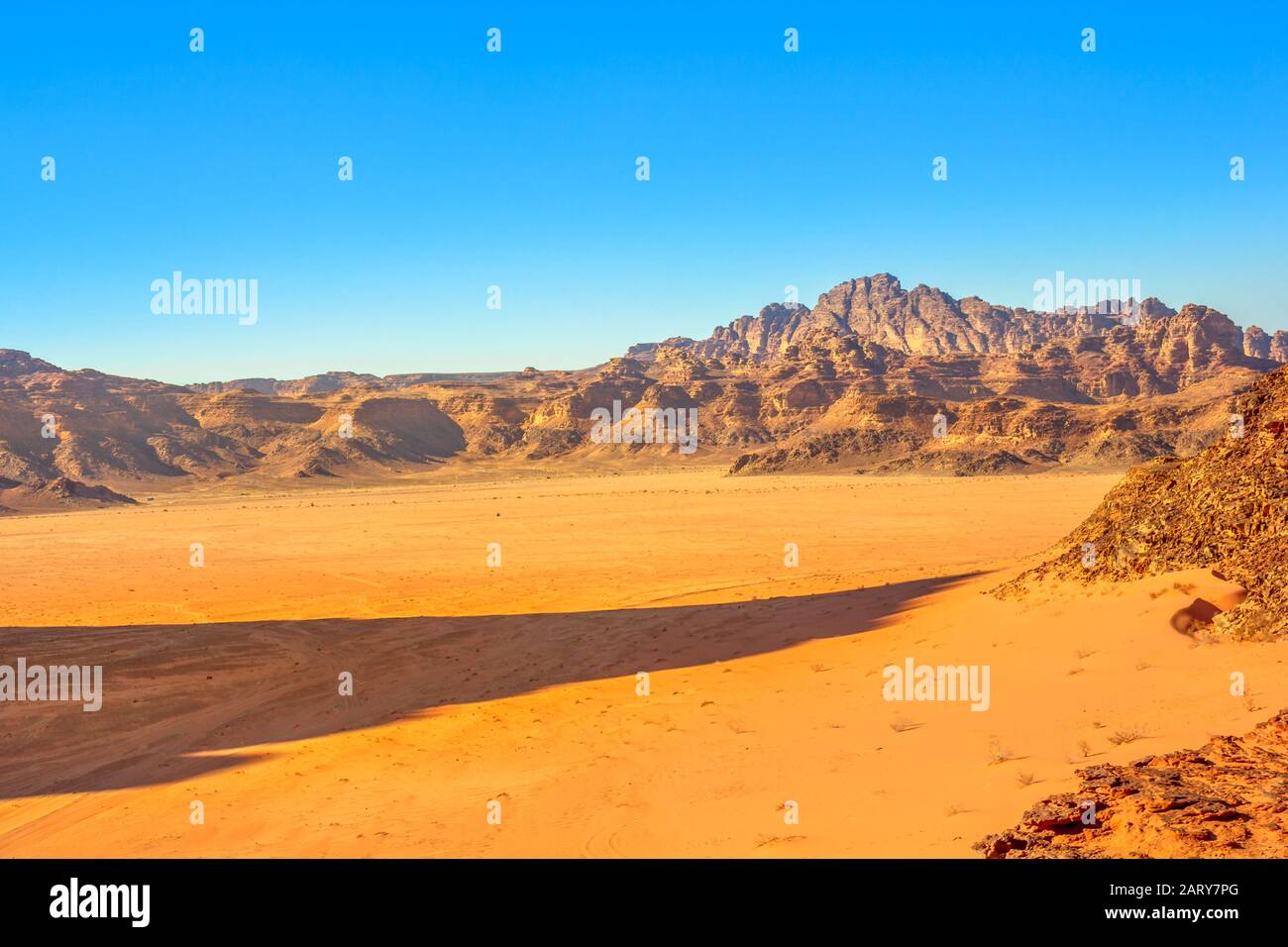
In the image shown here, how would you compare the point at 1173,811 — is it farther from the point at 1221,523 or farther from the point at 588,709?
the point at 1221,523

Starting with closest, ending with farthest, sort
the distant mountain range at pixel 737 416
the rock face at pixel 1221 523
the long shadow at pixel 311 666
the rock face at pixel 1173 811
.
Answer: the rock face at pixel 1173 811
the rock face at pixel 1221 523
the long shadow at pixel 311 666
the distant mountain range at pixel 737 416

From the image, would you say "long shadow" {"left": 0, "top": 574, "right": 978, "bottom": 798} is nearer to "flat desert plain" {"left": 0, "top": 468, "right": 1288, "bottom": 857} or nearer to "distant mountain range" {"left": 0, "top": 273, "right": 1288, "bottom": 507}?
"flat desert plain" {"left": 0, "top": 468, "right": 1288, "bottom": 857}

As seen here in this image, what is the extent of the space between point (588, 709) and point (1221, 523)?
1014cm

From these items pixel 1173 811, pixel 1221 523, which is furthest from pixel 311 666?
pixel 1221 523

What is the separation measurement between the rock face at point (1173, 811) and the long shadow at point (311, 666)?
10197 millimetres

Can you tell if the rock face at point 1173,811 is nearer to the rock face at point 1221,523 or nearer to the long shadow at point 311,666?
the rock face at point 1221,523

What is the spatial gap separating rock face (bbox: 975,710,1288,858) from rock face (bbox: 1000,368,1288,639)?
5.01 meters

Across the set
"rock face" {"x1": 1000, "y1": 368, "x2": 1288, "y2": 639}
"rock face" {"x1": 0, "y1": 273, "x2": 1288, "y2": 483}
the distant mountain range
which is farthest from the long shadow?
"rock face" {"x1": 0, "y1": 273, "x2": 1288, "y2": 483}

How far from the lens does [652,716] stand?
13258mm

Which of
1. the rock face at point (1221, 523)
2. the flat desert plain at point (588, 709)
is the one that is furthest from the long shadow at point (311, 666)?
the rock face at point (1221, 523)

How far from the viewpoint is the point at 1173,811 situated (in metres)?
6.12

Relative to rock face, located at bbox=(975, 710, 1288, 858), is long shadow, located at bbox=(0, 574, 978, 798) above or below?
below

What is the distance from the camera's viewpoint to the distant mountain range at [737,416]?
93.2m

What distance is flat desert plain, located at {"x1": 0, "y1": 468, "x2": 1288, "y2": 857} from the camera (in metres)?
8.75
